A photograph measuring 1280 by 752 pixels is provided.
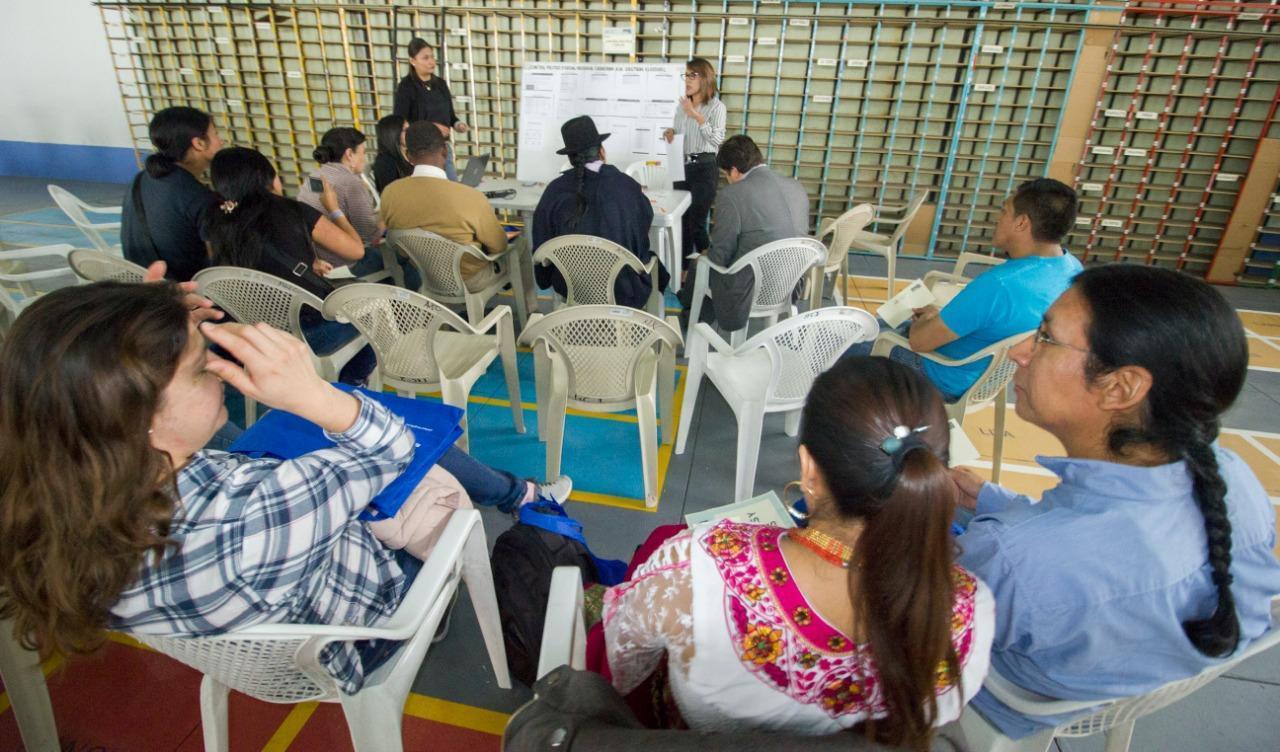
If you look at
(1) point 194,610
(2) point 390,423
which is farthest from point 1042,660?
(1) point 194,610

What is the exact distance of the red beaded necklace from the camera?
0.78m

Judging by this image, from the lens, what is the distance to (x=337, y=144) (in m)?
3.36

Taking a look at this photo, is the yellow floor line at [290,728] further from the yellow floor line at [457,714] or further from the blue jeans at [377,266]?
the blue jeans at [377,266]

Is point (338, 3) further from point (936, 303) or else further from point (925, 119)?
point (936, 303)

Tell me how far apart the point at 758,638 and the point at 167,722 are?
164cm

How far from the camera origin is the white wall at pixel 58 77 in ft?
24.0

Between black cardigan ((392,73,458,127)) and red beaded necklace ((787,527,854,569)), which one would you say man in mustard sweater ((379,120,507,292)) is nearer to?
black cardigan ((392,73,458,127))

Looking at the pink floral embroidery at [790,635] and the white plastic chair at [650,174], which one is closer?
the pink floral embroidery at [790,635]

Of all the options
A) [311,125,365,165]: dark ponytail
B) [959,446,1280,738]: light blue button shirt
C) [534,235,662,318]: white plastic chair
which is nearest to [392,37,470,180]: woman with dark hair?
[311,125,365,165]: dark ponytail

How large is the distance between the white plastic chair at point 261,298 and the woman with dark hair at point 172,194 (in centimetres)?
36

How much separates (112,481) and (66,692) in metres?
1.32

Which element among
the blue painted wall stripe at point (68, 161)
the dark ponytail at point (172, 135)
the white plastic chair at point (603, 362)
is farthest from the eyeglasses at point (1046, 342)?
the blue painted wall stripe at point (68, 161)

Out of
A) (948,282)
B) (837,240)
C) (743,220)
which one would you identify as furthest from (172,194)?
(948,282)

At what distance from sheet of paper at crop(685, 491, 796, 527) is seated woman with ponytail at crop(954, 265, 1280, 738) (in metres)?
0.52
